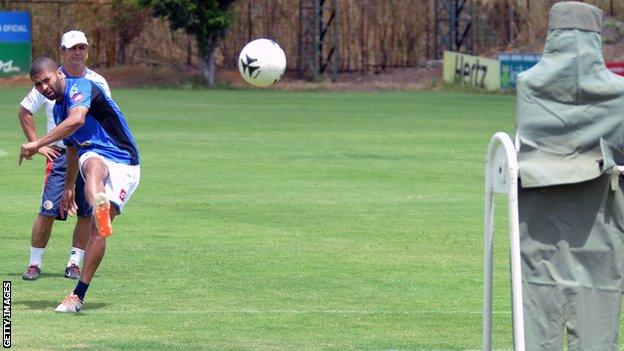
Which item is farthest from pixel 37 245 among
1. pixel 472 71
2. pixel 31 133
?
pixel 472 71

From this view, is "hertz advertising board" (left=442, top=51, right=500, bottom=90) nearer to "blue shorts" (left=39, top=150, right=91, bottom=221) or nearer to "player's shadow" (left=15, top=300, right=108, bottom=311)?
"blue shorts" (left=39, top=150, right=91, bottom=221)

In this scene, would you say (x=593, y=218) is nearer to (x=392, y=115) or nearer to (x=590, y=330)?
(x=590, y=330)

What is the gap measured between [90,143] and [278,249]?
3.55 meters

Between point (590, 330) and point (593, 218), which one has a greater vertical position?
point (593, 218)

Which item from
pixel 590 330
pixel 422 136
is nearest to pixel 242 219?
pixel 590 330

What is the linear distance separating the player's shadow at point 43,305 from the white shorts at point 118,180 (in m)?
0.70

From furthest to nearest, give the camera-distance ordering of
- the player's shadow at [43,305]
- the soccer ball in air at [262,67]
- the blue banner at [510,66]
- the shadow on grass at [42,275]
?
the blue banner at [510,66] → the soccer ball in air at [262,67] → the shadow on grass at [42,275] → the player's shadow at [43,305]

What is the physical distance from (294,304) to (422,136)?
1871 cm

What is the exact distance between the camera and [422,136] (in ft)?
95.2

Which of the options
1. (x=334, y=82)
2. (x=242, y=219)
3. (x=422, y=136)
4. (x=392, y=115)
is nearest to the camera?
(x=242, y=219)

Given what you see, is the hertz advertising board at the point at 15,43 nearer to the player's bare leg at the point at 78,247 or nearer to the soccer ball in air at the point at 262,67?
the soccer ball in air at the point at 262,67

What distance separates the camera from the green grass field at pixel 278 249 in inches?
372

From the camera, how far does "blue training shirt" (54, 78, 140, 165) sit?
10.4m

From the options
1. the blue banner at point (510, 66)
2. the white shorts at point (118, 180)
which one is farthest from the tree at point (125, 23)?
the white shorts at point (118, 180)
